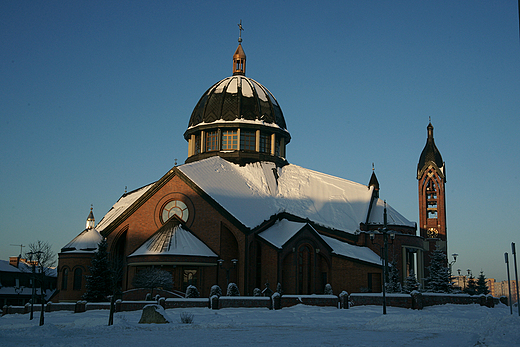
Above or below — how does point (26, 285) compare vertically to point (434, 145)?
below

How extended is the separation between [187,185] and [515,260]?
25.1 m

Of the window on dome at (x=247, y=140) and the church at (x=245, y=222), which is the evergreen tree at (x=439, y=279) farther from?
the window on dome at (x=247, y=140)

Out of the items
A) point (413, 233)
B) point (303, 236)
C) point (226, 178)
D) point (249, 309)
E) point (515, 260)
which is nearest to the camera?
point (515, 260)

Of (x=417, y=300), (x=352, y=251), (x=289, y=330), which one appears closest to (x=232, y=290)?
(x=417, y=300)

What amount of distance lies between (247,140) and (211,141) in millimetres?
3568

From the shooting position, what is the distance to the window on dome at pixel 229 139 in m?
54.9

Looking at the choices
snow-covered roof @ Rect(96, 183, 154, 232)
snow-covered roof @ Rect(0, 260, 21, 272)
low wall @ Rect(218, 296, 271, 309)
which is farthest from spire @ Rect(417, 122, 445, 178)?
snow-covered roof @ Rect(0, 260, 21, 272)

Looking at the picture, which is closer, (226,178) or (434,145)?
(226,178)

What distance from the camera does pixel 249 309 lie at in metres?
32.2

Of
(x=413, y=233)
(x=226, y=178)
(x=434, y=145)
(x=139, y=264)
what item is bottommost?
(x=139, y=264)

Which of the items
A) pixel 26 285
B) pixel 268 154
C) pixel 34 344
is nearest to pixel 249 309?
pixel 34 344

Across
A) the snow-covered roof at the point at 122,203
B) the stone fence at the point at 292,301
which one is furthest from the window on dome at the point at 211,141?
Result: the stone fence at the point at 292,301

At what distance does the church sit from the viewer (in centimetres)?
4284

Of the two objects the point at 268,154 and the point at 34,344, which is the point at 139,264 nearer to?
the point at 268,154
